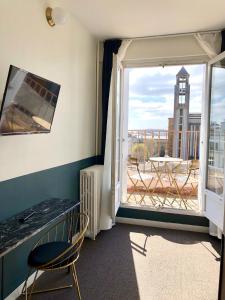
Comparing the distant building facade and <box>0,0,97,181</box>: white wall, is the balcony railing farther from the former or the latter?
<box>0,0,97,181</box>: white wall

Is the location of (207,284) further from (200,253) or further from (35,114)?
(35,114)

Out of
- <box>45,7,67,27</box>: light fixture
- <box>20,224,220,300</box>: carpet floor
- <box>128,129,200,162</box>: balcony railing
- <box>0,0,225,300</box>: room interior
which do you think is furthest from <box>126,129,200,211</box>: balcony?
<box>45,7,67,27</box>: light fixture

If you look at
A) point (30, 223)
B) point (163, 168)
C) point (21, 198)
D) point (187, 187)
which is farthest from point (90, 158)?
point (187, 187)

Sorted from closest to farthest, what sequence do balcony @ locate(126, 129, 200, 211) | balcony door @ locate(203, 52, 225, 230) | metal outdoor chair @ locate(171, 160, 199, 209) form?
balcony door @ locate(203, 52, 225, 230) < metal outdoor chair @ locate(171, 160, 199, 209) < balcony @ locate(126, 129, 200, 211)

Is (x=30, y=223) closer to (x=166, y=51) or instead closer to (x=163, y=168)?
(x=166, y=51)

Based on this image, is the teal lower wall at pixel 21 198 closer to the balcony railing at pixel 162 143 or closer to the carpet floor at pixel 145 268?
the carpet floor at pixel 145 268

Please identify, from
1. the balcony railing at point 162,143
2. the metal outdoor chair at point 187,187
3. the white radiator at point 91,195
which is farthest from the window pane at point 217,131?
the balcony railing at point 162,143

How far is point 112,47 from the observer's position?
339 centimetres

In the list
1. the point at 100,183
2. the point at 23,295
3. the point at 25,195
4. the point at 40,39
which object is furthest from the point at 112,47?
the point at 23,295

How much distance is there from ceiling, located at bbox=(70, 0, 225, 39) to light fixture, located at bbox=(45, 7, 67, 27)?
0.99 feet

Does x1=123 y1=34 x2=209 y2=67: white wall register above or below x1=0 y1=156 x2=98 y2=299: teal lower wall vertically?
above

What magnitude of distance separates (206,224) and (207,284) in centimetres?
119

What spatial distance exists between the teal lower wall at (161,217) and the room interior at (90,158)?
0.05ft

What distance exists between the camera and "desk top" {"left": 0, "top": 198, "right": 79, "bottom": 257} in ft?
4.88
